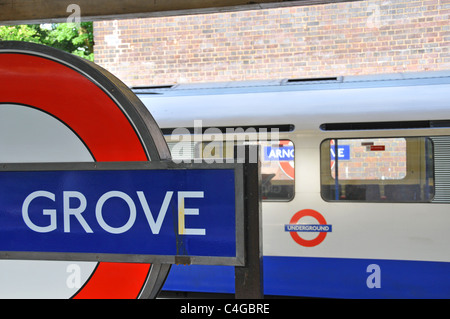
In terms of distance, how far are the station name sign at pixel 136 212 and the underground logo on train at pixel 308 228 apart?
4.33 metres

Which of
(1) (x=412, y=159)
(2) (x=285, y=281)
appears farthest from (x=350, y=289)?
(1) (x=412, y=159)

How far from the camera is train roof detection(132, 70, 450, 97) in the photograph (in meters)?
5.93

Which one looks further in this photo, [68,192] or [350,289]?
[350,289]

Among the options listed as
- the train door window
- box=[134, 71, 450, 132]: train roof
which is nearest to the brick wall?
box=[134, 71, 450, 132]: train roof

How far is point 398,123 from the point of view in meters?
5.42

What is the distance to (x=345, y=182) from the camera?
18.3ft

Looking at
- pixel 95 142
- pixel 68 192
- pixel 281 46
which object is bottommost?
pixel 68 192

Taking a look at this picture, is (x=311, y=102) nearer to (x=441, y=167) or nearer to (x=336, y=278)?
(x=441, y=167)

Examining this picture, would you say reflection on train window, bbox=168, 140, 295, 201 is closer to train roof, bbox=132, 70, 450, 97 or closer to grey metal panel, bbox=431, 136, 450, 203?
train roof, bbox=132, 70, 450, 97

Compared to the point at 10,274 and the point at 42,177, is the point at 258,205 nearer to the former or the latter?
the point at 42,177

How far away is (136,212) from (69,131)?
28 cm

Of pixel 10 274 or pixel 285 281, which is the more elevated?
pixel 10 274
